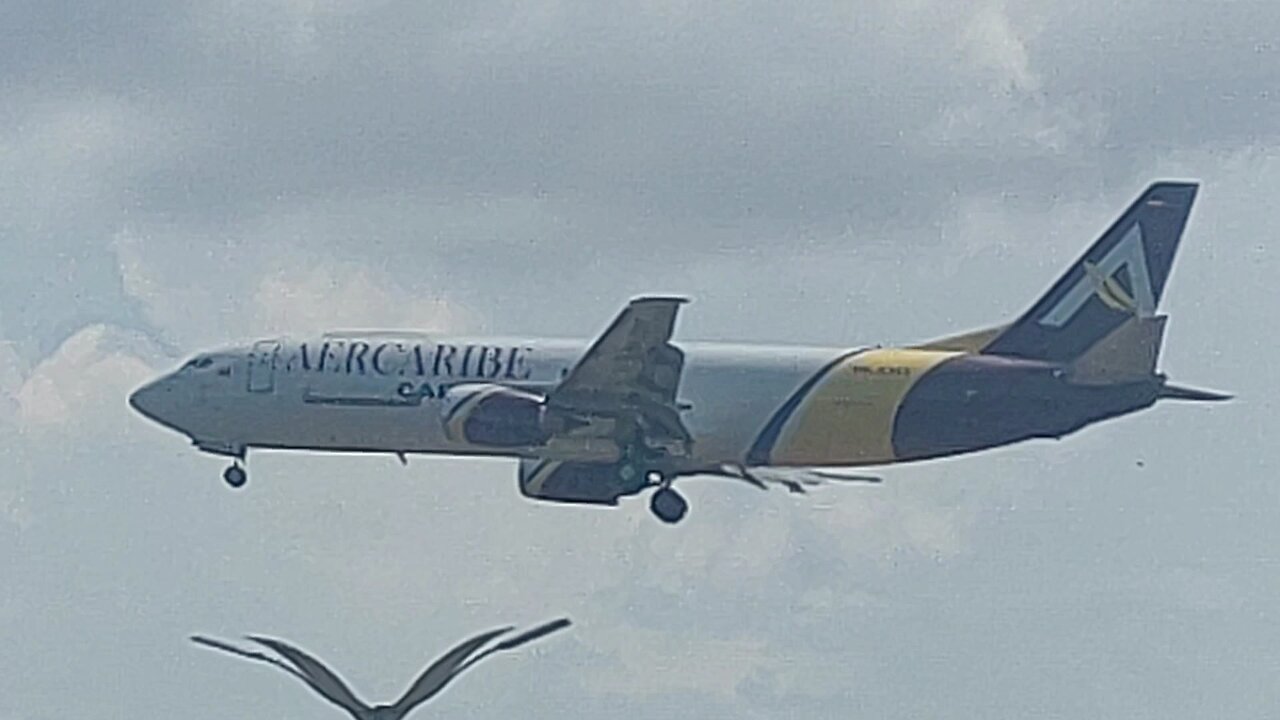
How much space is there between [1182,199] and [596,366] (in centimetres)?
1966

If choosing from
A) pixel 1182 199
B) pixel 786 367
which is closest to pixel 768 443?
pixel 786 367

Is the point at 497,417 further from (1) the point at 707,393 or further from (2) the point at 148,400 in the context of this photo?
(2) the point at 148,400

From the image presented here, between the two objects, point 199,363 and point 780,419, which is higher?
point 199,363

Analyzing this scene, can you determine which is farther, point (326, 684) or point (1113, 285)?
point (1113, 285)

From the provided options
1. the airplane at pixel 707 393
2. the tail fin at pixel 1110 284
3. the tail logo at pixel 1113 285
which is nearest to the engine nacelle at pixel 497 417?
the airplane at pixel 707 393

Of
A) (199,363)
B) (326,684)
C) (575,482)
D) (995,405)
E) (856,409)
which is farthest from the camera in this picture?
(199,363)

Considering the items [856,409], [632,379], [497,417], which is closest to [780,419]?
[856,409]

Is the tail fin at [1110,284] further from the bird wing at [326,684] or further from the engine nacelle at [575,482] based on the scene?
the bird wing at [326,684]

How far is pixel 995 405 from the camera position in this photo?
9450cm

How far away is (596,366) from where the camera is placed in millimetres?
94625

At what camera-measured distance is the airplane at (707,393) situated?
93.9m

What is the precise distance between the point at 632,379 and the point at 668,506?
14.1 feet

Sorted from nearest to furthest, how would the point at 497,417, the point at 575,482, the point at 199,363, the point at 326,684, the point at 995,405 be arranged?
the point at 326,684, the point at 995,405, the point at 497,417, the point at 575,482, the point at 199,363

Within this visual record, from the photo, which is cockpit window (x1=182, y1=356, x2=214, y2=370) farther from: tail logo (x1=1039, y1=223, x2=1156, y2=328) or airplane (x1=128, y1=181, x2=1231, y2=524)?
tail logo (x1=1039, y1=223, x2=1156, y2=328)
